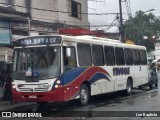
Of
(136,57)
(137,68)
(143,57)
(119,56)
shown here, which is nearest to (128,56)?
(136,57)

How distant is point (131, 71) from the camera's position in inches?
849

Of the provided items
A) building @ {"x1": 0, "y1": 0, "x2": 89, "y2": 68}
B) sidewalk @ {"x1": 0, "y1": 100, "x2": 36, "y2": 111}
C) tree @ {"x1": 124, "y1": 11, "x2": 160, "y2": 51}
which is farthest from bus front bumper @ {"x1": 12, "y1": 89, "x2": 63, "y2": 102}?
tree @ {"x1": 124, "y1": 11, "x2": 160, "y2": 51}

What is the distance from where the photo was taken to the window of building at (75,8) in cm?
3434

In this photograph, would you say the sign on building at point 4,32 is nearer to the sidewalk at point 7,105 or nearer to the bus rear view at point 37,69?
the sidewalk at point 7,105

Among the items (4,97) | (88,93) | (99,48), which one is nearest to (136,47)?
(99,48)

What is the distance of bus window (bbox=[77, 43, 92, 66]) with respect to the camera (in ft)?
51.7

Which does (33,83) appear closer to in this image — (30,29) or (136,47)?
(136,47)

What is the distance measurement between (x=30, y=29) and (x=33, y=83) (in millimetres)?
12820

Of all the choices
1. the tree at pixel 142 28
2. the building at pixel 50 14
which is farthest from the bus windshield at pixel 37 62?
the tree at pixel 142 28

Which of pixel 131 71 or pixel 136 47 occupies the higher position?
pixel 136 47

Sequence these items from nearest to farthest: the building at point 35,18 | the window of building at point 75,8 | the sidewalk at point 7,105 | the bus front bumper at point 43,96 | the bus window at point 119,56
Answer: the bus front bumper at point 43,96 < the sidewalk at point 7,105 < the bus window at point 119,56 < the building at point 35,18 < the window of building at point 75,8

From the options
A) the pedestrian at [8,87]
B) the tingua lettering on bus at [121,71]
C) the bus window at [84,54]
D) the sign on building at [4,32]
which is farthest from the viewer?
the sign on building at [4,32]

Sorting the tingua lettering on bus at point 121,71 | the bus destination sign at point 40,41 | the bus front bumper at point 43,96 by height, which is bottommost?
the bus front bumper at point 43,96

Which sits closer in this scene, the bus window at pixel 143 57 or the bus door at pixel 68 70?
the bus door at pixel 68 70
